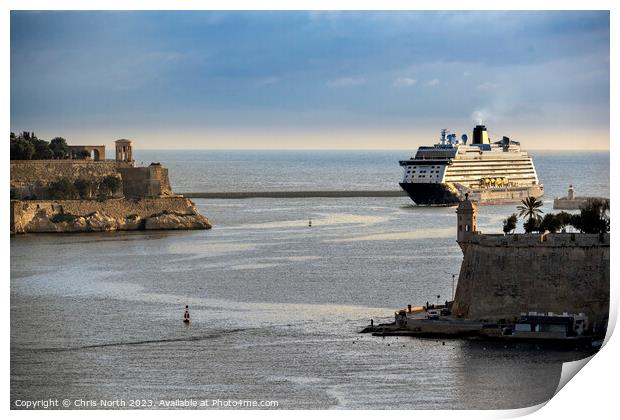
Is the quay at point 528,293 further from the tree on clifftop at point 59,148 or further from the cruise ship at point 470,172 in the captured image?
the cruise ship at point 470,172

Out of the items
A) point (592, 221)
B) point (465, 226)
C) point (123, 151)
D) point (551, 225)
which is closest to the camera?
point (465, 226)

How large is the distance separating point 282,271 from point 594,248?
875 cm

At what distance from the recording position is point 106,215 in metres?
37.9

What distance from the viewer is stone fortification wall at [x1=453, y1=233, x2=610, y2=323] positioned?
18.2 m

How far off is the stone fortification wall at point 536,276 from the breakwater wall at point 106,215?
732 inches

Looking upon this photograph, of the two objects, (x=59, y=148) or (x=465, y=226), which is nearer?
(x=465, y=226)

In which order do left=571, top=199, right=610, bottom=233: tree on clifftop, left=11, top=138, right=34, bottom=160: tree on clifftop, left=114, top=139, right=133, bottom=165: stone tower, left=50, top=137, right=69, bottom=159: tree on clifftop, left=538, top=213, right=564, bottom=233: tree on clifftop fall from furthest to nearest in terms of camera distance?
left=114, top=139, right=133, bottom=165: stone tower
left=50, top=137, right=69, bottom=159: tree on clifftop
left=11, top=138, right=34, bottom=160: tree on clifftop
left=538, top=213, right=564, bottom=233: tree on clifftop
left=571, top=199, right=610, bottom=233: tree on clifftop

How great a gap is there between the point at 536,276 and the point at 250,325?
3.64m

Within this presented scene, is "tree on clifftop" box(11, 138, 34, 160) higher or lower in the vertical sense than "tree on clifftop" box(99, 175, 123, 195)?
higher

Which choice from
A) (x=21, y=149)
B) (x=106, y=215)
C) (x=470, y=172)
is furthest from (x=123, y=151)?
(x=470, y=172)

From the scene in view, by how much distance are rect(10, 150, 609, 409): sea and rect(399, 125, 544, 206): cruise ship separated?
12.2 meters

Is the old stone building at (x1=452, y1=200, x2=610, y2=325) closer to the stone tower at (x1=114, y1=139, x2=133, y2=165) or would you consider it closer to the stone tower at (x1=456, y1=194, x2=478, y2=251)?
the stone tower at (x1=456, y1=194, x2=478, y2=251)

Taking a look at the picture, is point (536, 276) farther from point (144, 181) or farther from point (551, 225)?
point (144, 181)

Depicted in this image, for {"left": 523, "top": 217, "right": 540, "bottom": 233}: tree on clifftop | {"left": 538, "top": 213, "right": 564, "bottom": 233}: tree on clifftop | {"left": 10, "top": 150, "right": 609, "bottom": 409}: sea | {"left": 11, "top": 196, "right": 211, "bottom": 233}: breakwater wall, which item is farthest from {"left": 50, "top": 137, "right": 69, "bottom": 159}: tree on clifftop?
{"left": 538, "top": 213, "right": 564, "bottom": 233}: tree on clifftop
